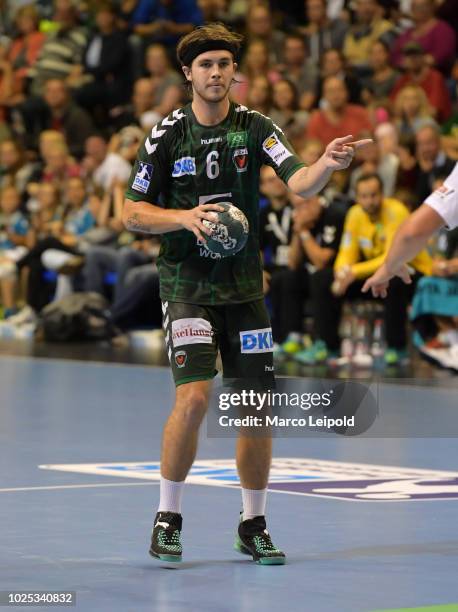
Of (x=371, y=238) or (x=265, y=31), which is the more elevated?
(x=265, y=31)

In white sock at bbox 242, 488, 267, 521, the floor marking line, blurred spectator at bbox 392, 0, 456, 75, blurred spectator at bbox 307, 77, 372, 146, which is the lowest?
the floor marking line

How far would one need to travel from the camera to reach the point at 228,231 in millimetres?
6195

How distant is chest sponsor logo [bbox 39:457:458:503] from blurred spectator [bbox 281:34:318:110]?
10.1m

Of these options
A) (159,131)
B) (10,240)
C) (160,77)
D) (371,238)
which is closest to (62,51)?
(160,77)

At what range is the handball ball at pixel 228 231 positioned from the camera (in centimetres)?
Result: 614

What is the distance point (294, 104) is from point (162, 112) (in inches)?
99.4

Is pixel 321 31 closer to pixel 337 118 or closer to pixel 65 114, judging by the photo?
pixel 337 118

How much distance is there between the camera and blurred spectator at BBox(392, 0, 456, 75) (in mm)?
18250

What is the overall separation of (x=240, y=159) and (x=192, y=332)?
2.50ft

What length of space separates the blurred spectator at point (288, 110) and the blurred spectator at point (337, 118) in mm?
273

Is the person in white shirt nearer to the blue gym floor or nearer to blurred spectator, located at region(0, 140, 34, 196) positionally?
the blue gym floor

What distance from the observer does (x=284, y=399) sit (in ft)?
21.3

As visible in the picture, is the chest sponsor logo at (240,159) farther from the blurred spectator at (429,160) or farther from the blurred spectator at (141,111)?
the blurred spectator at (141,111)

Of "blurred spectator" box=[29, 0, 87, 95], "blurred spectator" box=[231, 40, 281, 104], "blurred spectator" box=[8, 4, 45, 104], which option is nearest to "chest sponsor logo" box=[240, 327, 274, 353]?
"blurred spectator" box=[231, 40, 281, 104]
